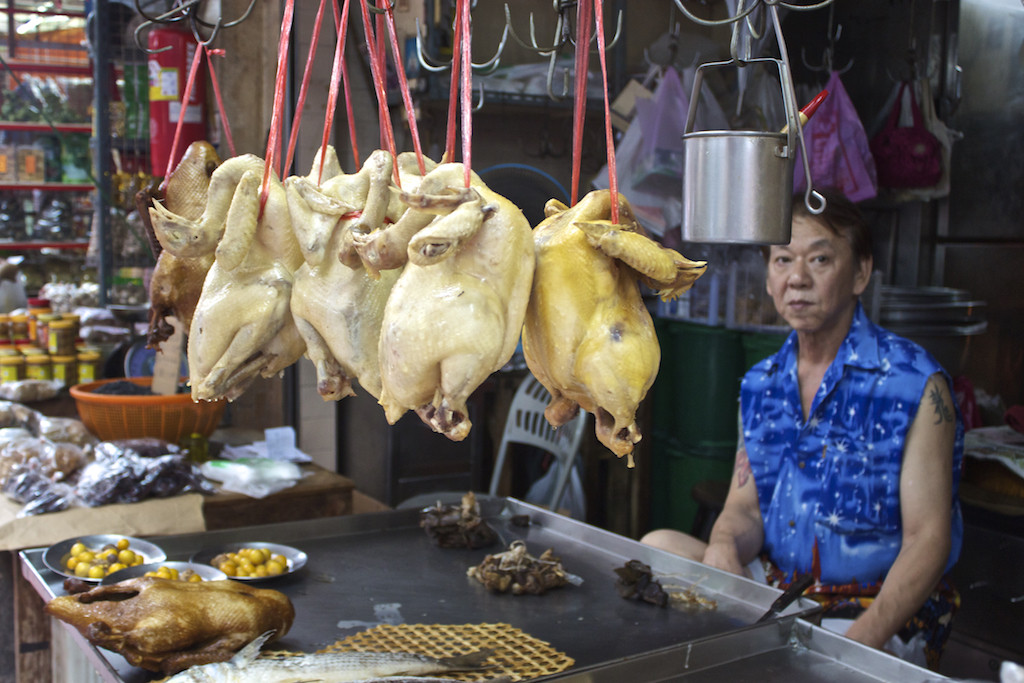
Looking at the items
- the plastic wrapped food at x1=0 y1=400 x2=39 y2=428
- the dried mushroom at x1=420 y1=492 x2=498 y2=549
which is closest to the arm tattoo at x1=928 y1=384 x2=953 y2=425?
the dried mushroom at x1=420 y1=492 x2=498 y2=549

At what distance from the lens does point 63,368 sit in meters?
4.20

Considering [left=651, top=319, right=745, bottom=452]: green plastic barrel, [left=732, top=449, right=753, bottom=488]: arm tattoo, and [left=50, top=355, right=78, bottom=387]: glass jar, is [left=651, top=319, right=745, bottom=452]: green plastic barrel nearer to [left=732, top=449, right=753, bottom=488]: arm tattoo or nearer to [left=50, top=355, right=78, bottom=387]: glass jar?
[left=732, top=449, right=753, bottom=488]: arm tattoo

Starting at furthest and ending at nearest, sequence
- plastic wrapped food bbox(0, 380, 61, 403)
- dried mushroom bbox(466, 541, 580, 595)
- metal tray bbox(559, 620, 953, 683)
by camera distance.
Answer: plastic wrapped food bbox(0, 380, 61, 403) → dried mushroom bbox(466, 541, 580, 595) → metal tray bbox(559, 620, 953, 683)

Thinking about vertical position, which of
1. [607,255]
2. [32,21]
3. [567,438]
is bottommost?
[567,438]

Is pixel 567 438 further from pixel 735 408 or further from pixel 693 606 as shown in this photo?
pixel 693 606

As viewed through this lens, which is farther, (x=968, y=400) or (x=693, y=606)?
(x=968, y=400)

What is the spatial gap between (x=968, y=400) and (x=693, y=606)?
2706 mm

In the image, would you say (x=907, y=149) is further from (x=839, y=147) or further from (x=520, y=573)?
(x=520, y=573)

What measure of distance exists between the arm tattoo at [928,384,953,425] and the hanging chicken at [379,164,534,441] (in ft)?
6.16

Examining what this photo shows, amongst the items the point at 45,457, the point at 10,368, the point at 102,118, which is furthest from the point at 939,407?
the point at 10,368

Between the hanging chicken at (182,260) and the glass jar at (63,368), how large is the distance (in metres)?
2.79

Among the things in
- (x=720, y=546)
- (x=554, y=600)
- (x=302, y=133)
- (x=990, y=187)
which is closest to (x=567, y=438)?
(x=720, y=546)

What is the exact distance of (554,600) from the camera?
2.18m

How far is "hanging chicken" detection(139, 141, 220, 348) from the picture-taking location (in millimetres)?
1708
